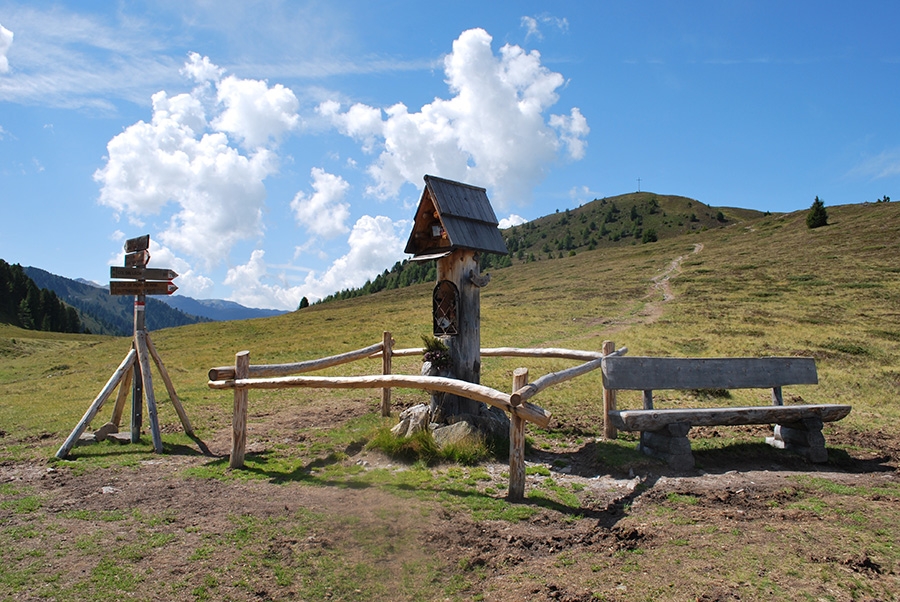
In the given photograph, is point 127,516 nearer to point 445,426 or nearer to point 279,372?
point 279,372

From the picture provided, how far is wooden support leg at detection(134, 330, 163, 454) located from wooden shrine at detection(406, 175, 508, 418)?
529cm

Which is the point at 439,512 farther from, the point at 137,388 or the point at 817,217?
the point at 817,217

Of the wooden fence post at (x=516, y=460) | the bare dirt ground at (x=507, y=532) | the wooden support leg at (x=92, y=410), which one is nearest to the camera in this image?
the bare dirt ground at (x=507, y=532)

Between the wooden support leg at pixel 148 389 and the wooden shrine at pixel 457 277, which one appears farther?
the wooden shrine at pixel 457 277

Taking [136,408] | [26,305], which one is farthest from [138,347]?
[26,305]

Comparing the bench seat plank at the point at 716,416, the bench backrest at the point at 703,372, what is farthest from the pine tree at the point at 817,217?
the bench seat plank at the point at 716,416

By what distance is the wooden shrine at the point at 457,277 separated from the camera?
31.6 ft

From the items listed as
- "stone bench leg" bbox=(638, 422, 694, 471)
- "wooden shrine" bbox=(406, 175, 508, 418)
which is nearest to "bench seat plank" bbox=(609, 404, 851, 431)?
"stone bench leg" bbox=(638, 422, 694, 471)

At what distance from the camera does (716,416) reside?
8305 mm

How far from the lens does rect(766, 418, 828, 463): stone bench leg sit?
8.46 m

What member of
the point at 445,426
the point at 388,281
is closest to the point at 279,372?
the point at 445,426

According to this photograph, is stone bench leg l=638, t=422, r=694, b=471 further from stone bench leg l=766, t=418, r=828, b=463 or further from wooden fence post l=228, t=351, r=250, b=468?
wooden fence post l=228, t=351, r=250, b=468

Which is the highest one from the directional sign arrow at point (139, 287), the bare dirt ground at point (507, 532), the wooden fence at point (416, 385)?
the directional sign arrow at point (139, 287)

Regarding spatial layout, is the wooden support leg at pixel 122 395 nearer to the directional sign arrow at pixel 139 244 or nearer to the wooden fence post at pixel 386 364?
the directional sign arrow at pixel 139 244
